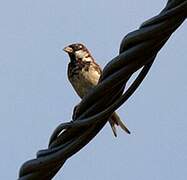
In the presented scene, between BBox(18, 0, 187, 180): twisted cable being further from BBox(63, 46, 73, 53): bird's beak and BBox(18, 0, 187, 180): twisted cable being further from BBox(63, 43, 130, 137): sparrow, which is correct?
BBox(63, 46, 73, 53): bird's beak

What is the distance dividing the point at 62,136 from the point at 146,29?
51 cm

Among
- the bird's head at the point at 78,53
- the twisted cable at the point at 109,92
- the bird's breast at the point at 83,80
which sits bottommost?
the twisted cable at the point at 109,92

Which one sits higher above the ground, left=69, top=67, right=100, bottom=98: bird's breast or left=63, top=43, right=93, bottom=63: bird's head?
left=63, top=43, right=93, bottom=63: bird's head

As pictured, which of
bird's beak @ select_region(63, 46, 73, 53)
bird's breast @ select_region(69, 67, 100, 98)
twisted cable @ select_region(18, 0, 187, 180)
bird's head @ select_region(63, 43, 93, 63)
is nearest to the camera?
twisted cable @ select_region(18, 0, 187, 180)

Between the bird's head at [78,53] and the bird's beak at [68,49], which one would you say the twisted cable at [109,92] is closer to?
the bird's head at [78,53]

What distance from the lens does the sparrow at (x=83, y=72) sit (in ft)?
28.7

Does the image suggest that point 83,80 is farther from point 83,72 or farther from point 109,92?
point 109,92

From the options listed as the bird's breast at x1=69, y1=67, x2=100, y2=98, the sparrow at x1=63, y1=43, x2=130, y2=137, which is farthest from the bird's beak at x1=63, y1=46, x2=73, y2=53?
the bird's breast at x1=69, y1=67, x2=100, y2=98

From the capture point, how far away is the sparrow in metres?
8.76

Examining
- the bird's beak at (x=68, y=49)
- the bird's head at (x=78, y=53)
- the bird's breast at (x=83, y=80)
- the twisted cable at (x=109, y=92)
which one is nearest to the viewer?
the twisted cable at (x=109, y=92)

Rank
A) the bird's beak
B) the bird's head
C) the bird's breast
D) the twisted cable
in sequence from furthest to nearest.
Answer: the bird's beak → the bird's head → the bird's breast → the twisted cable

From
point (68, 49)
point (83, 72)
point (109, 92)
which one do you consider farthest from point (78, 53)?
point (109, 92)

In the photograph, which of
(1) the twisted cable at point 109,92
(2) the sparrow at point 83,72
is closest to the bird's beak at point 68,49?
(2) the sparrow at point 83,72

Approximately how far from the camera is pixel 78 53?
986 cm
